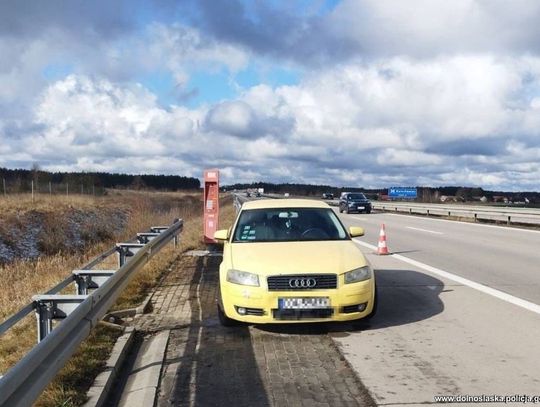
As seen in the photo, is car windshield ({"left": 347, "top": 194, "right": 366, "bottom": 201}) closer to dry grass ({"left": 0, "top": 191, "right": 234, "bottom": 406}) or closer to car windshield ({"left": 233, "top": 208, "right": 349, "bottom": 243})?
dry grass ({"left": 0, "top": 191, "right": 234, "bottom": 406})

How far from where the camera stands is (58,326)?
443 centimetres

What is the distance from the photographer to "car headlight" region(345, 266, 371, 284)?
21.9ft

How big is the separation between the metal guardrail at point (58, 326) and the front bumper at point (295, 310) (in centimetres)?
144

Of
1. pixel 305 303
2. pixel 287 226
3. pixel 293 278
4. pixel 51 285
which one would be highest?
pixel 287 226

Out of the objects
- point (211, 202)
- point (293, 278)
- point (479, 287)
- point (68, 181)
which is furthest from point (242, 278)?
point (68, 181)

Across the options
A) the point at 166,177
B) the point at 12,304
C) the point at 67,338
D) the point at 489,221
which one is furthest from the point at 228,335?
the point at 166,177

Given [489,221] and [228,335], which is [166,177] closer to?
[489,221]

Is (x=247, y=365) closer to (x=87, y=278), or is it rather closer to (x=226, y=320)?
(x=226, y=320)

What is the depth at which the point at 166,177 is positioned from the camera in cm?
18425

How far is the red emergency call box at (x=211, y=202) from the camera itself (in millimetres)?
16336

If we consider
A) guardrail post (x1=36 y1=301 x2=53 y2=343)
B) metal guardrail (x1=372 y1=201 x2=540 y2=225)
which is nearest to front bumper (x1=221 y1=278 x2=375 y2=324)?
guardrail post (x1=36 y1=301 x2=53 y2=343)

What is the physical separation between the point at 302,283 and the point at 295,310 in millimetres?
299

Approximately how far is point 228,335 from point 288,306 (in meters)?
0.84

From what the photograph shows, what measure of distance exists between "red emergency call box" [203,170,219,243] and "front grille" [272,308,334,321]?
388 inches
